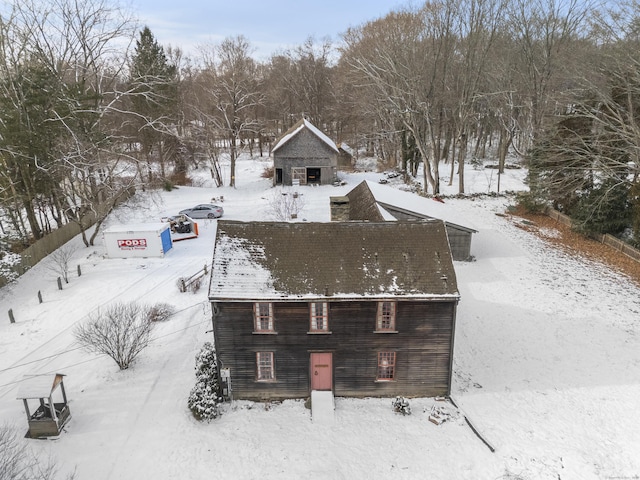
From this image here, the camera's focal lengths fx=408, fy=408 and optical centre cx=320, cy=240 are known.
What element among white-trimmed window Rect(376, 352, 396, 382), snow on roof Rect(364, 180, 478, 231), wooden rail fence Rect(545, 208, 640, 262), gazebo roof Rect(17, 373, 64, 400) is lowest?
white-trimmed window Rect(376, 352, 396, 382)

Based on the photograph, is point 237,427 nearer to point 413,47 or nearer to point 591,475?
point 591,475

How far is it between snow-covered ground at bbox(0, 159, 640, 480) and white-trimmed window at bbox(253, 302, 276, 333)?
10.4 feet

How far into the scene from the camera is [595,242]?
101 ft

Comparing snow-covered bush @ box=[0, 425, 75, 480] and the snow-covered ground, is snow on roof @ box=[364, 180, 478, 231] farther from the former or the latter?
snow-covered bush @ box=[0, 425, 75, 480]

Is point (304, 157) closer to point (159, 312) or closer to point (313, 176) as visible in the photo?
point (313, 176)

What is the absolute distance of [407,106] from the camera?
125 feet

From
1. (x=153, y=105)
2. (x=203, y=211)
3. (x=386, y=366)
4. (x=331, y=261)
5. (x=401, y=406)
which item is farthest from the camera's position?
(x=153, y=105)

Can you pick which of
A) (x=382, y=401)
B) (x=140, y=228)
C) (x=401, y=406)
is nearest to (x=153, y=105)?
(x=140, y=228)

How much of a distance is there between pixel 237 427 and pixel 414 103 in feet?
115

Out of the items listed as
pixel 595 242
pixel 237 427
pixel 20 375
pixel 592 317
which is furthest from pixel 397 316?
pixel 595 242

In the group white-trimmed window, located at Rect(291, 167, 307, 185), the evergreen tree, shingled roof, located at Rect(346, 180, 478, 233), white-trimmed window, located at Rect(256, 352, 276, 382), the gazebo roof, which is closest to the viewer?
the gazebo roof

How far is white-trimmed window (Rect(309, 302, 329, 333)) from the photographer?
49.6 ft

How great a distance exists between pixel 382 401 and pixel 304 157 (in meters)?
34.3

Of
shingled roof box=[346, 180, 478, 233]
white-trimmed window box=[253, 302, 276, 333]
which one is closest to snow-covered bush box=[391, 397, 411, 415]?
white-trimmed window box=[253, 302, 276, 333]
